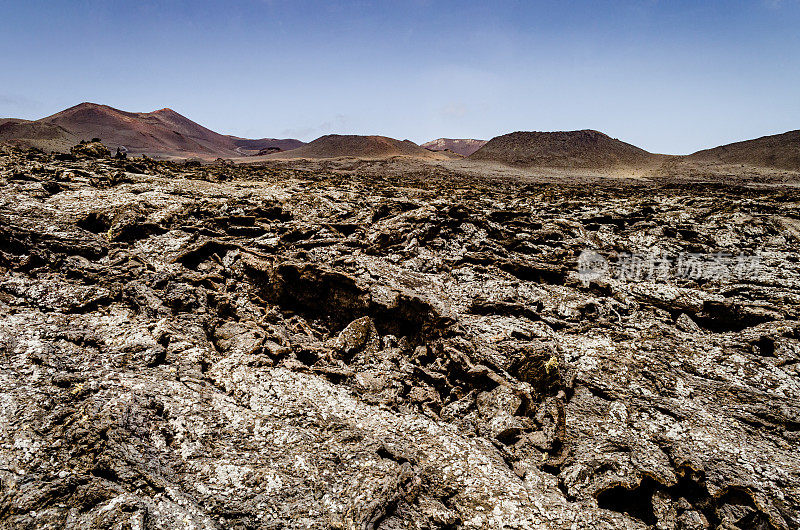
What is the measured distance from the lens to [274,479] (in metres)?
4.30

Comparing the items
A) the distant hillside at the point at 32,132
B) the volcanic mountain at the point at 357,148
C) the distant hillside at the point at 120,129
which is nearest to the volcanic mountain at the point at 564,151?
the volcanic mountain at the point at 357,148

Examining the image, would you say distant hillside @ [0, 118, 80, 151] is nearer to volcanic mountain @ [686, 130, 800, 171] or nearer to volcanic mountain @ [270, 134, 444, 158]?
volcanic mountain @ [270, 134, 444, 158]

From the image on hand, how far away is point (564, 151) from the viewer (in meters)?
48.0

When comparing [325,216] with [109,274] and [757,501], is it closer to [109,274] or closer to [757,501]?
[109,274]

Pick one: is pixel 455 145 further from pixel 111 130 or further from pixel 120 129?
pixel 111 130

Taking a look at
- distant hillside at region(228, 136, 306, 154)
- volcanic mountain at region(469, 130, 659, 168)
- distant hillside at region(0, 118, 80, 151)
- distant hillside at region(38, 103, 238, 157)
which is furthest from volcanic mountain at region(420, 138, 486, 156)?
distant hillside at region(0, 118, 80, 151)

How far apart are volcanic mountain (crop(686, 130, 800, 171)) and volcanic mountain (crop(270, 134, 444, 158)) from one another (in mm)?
36749

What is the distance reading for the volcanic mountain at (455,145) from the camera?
12988 cm

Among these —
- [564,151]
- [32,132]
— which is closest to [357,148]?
[564,151]

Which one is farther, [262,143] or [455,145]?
[455,145]

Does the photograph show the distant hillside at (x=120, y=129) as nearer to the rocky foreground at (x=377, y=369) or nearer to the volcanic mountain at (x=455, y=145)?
the rocky foreground at (x=377, y=369)

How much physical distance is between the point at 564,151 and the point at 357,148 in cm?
3057

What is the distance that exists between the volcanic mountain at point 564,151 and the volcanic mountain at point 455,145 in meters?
76.8

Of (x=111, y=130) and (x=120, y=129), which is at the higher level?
(x=120, y=129)
